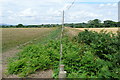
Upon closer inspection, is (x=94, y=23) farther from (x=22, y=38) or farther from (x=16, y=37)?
(x=16, y=37)

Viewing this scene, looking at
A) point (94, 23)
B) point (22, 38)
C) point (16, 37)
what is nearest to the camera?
point (94, 23)

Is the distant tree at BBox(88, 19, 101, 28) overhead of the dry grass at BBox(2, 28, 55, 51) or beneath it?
overhead

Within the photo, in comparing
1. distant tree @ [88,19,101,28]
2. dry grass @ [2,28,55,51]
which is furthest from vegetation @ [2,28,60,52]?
distant tree @ [88,19,101,28]

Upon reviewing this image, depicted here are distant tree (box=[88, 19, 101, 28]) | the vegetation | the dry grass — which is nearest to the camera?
distant tree (box=[88, 19, 101, 28])

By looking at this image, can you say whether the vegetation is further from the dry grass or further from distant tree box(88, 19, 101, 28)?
distant tree box(88, 19, 101, 28)

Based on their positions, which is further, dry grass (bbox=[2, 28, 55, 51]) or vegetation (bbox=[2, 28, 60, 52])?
dry grass (bbox=[2, 28, 55, 51])

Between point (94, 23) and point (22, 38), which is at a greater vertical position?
point (94, 23)

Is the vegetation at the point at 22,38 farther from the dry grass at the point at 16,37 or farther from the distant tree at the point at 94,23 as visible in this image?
the distant tree at the point at 94,23

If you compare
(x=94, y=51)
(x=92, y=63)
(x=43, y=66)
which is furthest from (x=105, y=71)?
(x=94, y=51)

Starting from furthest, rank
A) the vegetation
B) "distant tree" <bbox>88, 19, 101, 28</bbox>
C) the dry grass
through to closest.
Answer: the dry grass → the vegetation → "distant tree" <bbox>88, 19, 101, 28</bbox>

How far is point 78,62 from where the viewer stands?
462 centimetres

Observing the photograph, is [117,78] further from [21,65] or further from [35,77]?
[21,65]

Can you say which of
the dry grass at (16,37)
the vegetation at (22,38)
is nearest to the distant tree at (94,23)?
the vegetation at (22,38)

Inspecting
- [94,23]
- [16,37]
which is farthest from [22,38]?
[94,23]
